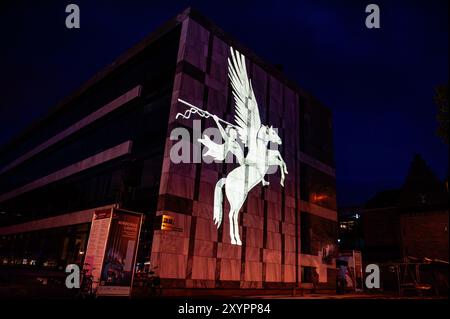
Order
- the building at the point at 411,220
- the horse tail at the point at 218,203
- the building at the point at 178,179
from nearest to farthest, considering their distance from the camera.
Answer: the building at the point at 178,179, the horse tail at the point at 218,203, the building at the point at 411,220

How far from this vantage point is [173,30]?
74.2ft

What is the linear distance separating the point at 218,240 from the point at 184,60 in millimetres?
10789

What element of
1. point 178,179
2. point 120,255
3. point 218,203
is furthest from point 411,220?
point 120,255

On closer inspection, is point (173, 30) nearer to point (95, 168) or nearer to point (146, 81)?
point (146, 81)

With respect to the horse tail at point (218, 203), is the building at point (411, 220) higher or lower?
higher

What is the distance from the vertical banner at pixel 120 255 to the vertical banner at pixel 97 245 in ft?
0.52

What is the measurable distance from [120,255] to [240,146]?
11938mm

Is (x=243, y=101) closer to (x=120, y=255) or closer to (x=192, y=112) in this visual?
(x=192, y=112)

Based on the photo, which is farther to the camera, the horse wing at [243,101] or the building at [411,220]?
the building at [411,220]

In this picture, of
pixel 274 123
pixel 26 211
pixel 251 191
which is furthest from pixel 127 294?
pixel 26 211

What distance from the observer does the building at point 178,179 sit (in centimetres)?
1881

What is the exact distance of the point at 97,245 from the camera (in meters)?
12.9

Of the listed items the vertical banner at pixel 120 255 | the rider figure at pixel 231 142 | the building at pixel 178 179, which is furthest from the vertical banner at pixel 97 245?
the rider figure at pixel 231 142

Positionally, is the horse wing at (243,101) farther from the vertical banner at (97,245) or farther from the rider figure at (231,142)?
the vertical banner at (97,245)
